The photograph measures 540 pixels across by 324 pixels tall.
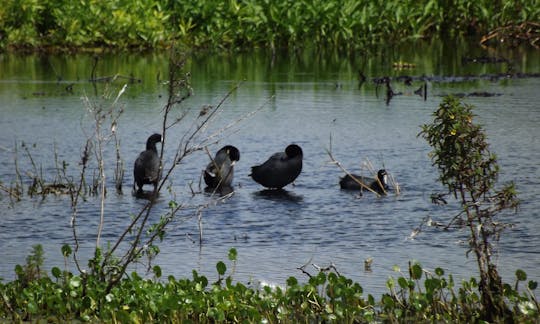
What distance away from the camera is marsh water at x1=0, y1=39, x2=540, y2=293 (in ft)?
34.5

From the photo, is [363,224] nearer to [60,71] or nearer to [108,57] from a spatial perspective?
[60,71]

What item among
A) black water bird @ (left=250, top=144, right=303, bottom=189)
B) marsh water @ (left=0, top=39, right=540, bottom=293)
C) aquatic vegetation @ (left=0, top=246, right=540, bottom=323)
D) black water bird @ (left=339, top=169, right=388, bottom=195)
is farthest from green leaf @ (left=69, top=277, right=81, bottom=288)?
black water bird @ (left=250, top=144, right=303, bottom=189)

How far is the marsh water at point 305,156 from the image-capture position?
414 inches

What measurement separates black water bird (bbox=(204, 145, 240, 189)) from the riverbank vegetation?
18.6 metres

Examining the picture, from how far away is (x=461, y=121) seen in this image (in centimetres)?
818

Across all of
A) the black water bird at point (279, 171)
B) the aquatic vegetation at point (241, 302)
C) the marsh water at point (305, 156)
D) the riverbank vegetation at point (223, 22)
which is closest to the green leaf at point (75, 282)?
the aquatic vegetation at point (241, 302)

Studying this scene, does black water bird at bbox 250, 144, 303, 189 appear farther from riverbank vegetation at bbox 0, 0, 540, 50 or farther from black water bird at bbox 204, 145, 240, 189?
riverbank vegetation at bbox 0, 0, 540, 50

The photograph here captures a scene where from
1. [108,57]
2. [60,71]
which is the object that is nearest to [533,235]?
[60,71]

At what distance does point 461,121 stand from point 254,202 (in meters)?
5.36

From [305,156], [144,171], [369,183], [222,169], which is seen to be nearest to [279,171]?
[222,169]

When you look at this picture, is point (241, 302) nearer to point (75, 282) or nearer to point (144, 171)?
point (75, 282)

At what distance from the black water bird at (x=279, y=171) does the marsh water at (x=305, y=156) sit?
171mm

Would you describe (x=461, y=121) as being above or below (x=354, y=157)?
above

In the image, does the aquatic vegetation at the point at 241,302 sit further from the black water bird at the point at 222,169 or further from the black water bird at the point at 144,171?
the black water bird at the point at 222,169
